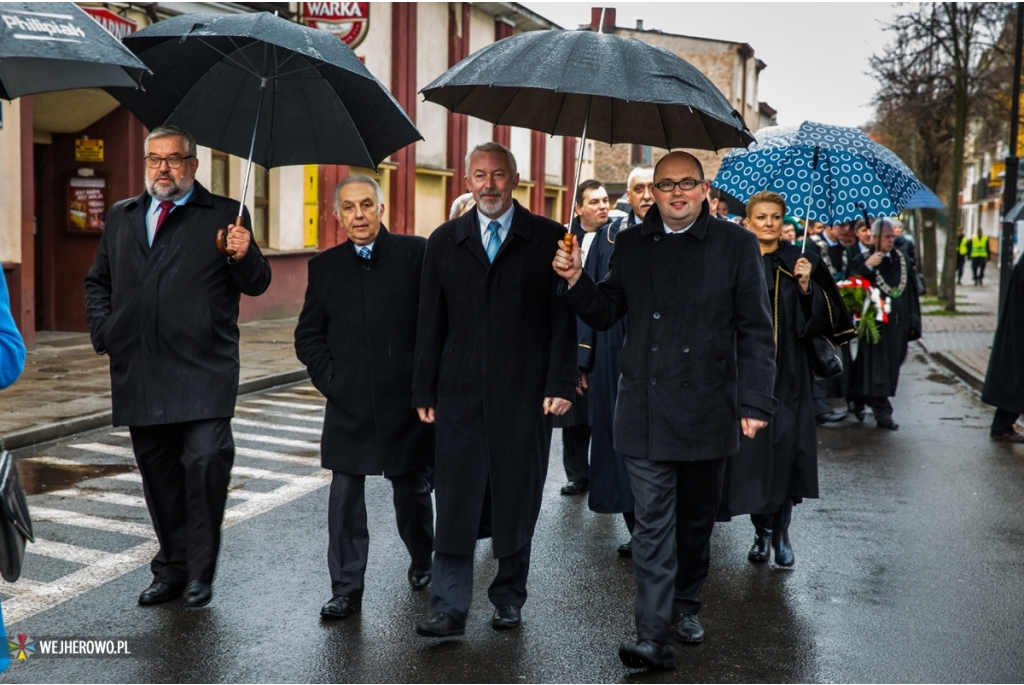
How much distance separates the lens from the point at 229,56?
5.50 meters

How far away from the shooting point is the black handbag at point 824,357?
6441mm

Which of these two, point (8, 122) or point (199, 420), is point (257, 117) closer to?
point (199, 420)

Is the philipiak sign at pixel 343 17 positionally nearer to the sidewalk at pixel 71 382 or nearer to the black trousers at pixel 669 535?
the sidewalk at pixel 71 382

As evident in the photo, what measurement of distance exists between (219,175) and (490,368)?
1583 cm

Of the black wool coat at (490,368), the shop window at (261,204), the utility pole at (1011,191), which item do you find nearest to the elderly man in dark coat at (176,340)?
the black wool coat at (490,368)

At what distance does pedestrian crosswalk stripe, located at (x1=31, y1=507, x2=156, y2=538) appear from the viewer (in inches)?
274

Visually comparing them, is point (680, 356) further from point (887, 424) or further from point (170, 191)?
point (887, 424)

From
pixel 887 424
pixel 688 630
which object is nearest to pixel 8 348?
pixel 688 630

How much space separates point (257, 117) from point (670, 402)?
87.4 inches

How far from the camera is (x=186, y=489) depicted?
5.50 m

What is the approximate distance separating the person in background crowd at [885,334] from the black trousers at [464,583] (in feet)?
23.8

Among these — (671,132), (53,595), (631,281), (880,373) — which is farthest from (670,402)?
(880,373)

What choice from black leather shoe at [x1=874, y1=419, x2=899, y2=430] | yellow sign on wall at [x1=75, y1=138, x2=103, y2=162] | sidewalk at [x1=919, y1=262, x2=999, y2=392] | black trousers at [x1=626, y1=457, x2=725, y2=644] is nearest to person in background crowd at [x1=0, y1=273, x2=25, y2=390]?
black trousers at [x1=626, y1=457, x2=725, y2=644]

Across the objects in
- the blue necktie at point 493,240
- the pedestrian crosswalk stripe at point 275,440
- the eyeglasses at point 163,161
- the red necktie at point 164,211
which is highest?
the eyeglasses at point 163,161
